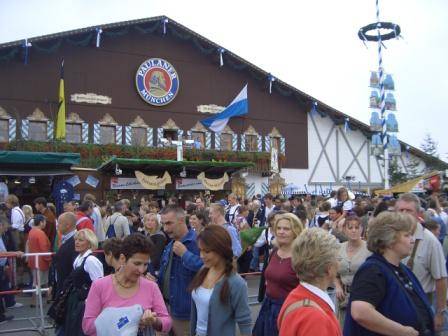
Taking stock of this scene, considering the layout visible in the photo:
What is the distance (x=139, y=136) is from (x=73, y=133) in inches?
126

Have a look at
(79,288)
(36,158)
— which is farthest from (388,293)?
(36,158)

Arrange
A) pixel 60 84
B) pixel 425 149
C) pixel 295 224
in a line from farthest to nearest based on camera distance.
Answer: pixel 425 149 < pixel 60 84 < pixel 295 224

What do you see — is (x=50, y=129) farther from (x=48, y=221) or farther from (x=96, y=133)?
(x=48, y=221)

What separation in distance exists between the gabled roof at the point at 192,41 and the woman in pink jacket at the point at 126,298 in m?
20.6

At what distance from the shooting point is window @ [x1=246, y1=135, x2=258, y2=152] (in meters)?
28.3

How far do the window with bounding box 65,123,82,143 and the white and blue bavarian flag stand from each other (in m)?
6.20

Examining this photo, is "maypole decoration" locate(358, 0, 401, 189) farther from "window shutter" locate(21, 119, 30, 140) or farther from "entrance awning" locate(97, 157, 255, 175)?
"window shutter" locate(21, 119, 30, 140)

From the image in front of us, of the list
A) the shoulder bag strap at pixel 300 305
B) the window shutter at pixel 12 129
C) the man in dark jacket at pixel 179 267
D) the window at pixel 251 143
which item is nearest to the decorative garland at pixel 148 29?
the window shutter at pixel 12 129

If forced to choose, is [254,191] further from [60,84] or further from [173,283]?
[173,283]

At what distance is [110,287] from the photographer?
359 centimetres

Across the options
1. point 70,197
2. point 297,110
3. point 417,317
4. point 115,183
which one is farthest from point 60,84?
point 417,317

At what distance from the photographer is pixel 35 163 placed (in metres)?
15.1

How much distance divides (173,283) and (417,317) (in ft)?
7.76

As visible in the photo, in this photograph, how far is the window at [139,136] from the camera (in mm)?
25078
